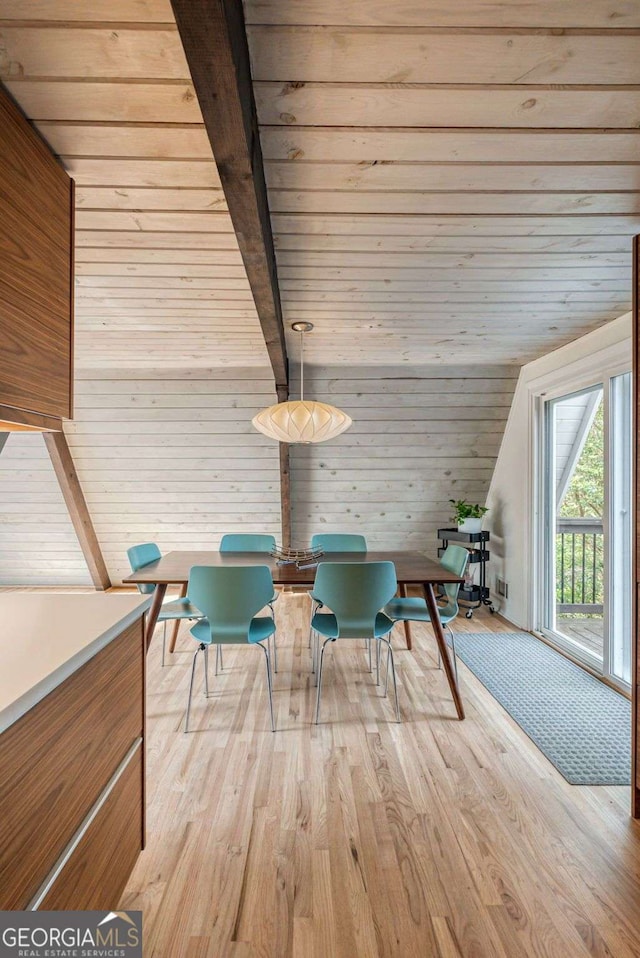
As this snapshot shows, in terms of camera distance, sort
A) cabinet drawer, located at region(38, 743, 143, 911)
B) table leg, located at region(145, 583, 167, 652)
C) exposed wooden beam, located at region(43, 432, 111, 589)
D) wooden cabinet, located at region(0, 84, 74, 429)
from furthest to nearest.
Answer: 1. exposed wooden beam, located at region(43, 432, 111, 589)
2. table leg, located at region(145, 583, 167, 652)
3. wooden cabinet, located at region(0, 84, 74, 429)
4. cabinet drawer, located at region(38, 743, 143, 911)

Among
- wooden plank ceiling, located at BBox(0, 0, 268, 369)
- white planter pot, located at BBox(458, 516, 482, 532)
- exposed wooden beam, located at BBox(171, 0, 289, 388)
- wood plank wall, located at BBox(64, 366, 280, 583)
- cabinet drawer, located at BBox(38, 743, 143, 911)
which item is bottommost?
cabinet drawer, located at BBox(38, 743, 143, 911)

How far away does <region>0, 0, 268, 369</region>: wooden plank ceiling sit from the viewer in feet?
3.51

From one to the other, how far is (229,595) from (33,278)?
1692mm

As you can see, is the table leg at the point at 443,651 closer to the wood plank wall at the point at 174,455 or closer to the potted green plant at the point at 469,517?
the potted green plant at the point at 469,517

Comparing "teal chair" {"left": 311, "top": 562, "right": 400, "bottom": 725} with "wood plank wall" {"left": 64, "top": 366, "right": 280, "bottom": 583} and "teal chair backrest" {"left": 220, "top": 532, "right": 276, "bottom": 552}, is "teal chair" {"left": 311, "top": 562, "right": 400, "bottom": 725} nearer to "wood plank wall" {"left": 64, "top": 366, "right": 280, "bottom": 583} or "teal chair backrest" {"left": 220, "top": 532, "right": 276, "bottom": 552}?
"teal chair backrest" {"left": 220, "top": 532, "right": 276, "bottom": 552}

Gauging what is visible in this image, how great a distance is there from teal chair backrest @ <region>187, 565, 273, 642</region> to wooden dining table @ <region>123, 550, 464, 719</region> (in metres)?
0.24

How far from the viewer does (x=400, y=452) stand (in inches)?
175

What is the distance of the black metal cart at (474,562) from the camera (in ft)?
14.4

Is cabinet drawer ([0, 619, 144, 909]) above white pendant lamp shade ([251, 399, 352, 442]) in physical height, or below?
below

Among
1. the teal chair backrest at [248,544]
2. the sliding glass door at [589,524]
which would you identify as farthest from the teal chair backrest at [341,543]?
the sliding glass door at [589,524]

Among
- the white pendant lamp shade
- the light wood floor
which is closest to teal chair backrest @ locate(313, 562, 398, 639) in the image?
the light wood floor

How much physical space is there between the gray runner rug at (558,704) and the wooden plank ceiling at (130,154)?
8.78ft

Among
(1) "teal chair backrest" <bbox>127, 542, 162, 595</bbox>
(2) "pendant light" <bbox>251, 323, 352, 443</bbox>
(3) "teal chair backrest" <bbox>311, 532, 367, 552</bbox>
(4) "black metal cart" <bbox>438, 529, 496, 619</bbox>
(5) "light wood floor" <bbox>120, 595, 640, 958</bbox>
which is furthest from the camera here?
(4) "black metal cart" <bbox>438, 529, 496, 619</bbox>

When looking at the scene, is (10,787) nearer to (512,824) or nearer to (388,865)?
(388,865)
